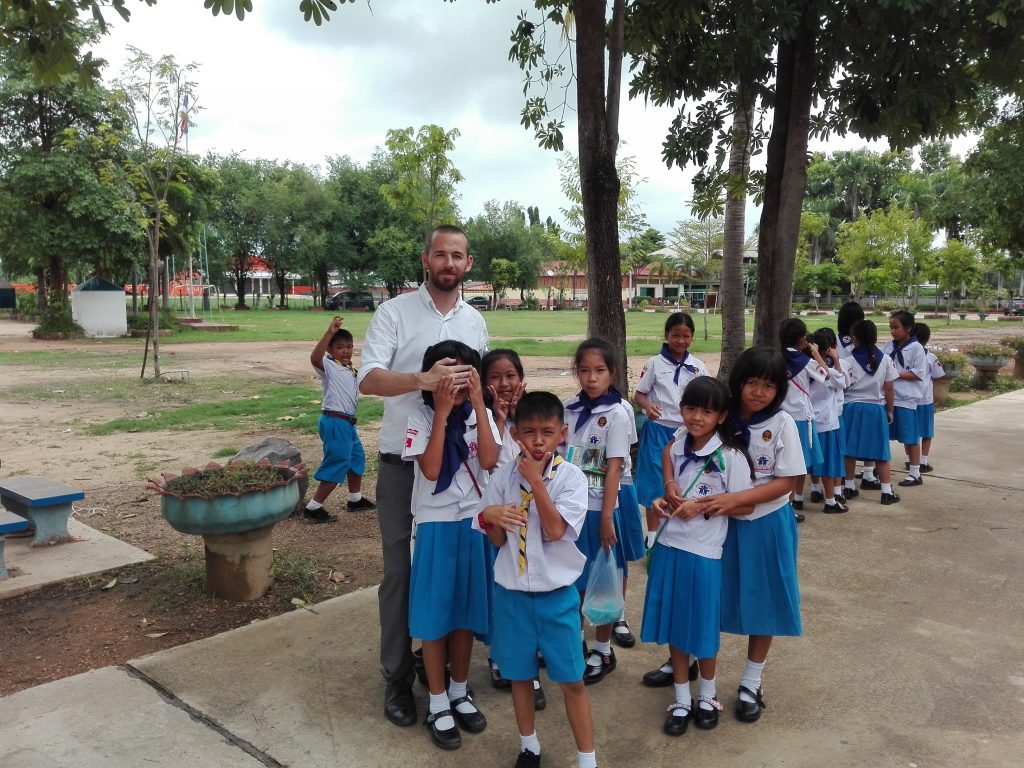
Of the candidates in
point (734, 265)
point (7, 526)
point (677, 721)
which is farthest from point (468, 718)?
point (734, 265)

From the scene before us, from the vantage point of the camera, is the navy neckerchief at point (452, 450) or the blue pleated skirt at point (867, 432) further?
the blue pleated skirt at point (867, 432)

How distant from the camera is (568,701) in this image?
247 cm

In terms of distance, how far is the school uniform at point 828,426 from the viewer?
564cm

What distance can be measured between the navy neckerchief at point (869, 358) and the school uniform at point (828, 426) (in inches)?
15.6

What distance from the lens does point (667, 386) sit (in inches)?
187

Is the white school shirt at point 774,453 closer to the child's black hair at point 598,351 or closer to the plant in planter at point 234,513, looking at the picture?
the child's black hair at point 598,351

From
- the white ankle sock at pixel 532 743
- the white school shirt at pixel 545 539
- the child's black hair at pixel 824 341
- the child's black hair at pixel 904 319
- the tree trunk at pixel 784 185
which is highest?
the tree trunk at pixel 784 185

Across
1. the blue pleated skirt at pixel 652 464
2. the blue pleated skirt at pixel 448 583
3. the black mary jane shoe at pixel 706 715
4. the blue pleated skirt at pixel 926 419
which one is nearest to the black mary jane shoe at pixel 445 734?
the blue pleated skirt at pixel 448 583

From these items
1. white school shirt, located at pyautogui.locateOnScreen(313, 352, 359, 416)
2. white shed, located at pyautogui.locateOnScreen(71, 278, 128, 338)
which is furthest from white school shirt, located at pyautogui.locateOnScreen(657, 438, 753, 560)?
white shed, located at pyautogui.locateOnScreen(71, 278, 128, 338)

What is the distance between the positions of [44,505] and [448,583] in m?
3.28

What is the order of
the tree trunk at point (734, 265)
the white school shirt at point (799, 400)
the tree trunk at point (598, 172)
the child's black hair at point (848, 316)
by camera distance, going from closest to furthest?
the white school shirt at point (799, 400) < the tree trunk at point (598, 172) < the child's black hair at point (848, 316) < the tree trunk at point (734, 265)

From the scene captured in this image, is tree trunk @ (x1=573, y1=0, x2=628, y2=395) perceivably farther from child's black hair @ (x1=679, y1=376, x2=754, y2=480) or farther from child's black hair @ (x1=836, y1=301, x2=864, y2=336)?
child's black hair @ (x1=679, y1=376, x2=754, y2=480)

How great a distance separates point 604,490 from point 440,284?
1098 mm

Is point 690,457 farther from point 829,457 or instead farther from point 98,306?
point 98,306
